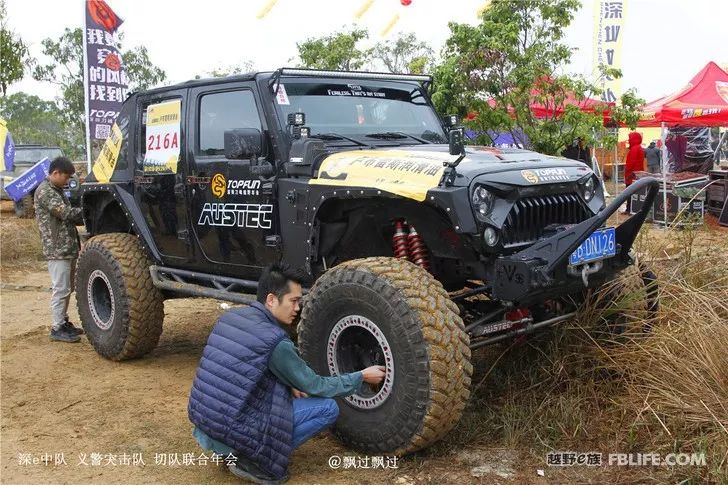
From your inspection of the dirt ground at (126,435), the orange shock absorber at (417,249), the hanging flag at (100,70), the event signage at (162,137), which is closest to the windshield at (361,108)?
the orange shock absorber at (417,249)

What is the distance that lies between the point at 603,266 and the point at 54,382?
4141 millimetres

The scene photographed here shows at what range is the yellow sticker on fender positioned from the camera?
13.5 ft

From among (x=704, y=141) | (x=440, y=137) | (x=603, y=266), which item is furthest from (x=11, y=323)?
Answer: (x=704, y=141)

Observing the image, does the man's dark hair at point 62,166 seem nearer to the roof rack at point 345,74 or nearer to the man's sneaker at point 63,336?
the man's sneaker at point 63,336

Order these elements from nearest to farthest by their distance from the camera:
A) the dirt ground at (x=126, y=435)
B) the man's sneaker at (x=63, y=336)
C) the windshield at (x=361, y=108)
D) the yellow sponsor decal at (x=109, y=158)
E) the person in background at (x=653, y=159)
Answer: the dirt ground at (x=126, y=435)
the windshield at (x=361, y=108)
the yellow sponsor decal at (x=109, y=158)
the man's sneaker at (x=63, y=336)
the person in background at (x=653, y=159)

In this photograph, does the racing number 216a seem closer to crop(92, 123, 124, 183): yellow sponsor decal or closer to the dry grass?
crop(92, 123, 124, 183): yellow sponsor decal

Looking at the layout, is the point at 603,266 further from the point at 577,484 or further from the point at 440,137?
the point at 440,137

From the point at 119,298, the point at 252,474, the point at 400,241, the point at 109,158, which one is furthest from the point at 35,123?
the point at 252,474

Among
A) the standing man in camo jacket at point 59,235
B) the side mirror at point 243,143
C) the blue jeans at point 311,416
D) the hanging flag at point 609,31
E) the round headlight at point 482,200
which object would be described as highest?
the hanging flag at point 609,31

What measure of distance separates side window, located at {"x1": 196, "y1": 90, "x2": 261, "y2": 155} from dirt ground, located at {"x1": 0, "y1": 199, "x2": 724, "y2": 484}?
1.81m

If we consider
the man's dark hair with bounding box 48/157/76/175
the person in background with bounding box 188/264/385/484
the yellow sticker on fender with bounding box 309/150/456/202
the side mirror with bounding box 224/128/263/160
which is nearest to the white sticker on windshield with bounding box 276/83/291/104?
the side mirror with bounding box 224/128/263/160

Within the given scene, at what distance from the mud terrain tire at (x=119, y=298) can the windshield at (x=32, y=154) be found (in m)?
13.1

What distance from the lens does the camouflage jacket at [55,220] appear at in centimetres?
686

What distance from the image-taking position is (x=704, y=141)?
18.2m
